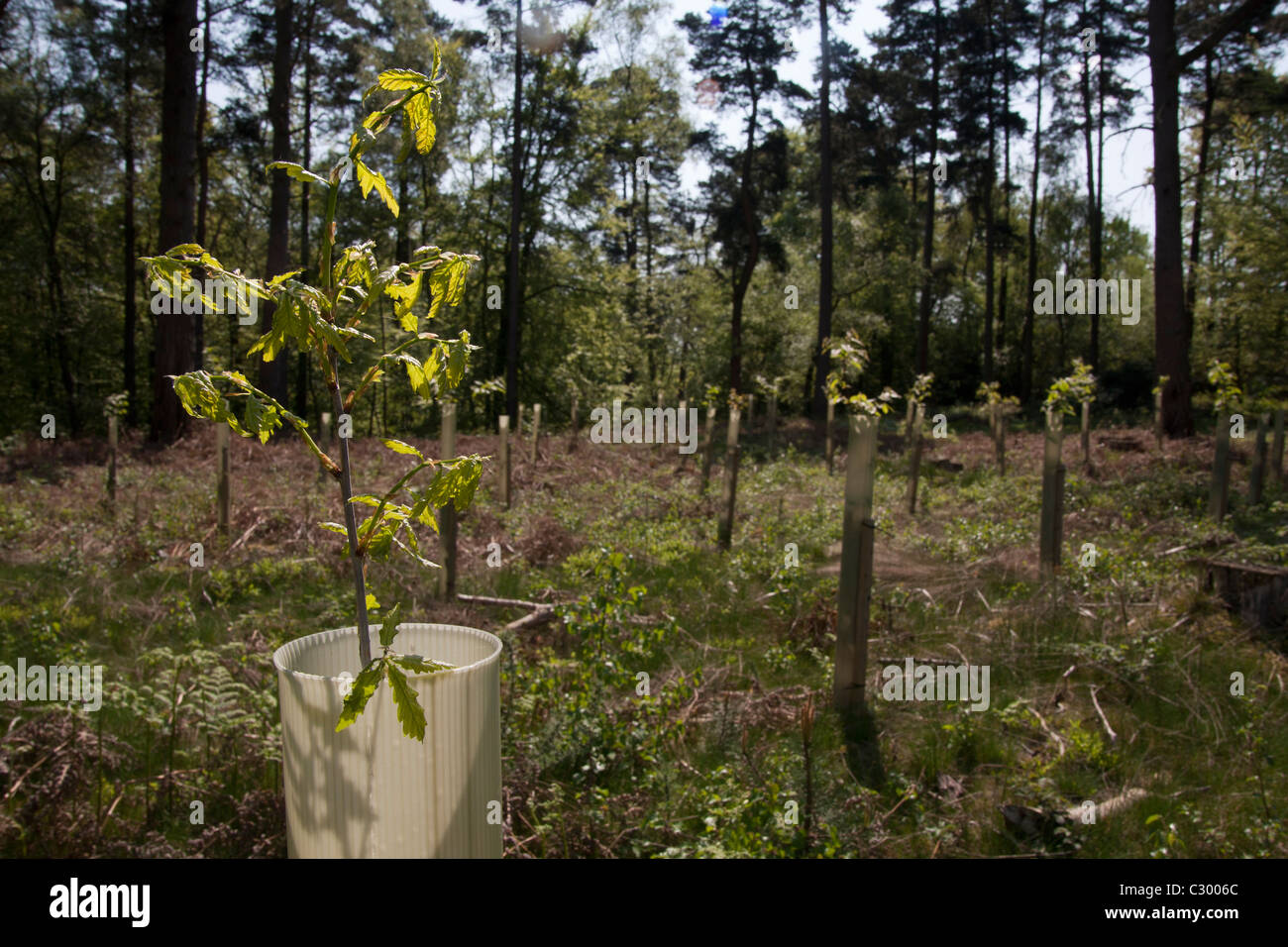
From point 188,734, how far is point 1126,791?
4523 mm

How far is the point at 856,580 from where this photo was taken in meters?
4.74

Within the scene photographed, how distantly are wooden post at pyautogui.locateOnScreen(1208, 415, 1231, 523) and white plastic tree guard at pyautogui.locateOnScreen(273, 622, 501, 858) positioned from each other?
9837 mm

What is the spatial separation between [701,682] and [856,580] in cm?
107

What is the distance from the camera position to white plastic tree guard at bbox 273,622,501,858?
1.69 meters

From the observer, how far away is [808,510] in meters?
10.9

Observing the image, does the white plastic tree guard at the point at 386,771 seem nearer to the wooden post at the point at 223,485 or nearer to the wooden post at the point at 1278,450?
the wooden post at the point at 223,485

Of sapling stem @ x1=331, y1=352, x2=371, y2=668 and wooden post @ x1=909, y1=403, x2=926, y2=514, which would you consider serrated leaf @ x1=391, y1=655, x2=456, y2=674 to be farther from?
wooden post @ x1=909, y1=403, x2=926, y2=514

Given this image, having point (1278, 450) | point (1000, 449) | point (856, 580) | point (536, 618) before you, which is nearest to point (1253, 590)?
A: point (856, 580)

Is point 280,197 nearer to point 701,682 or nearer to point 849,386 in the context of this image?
point 849,386

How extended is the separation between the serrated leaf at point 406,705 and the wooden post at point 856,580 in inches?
137

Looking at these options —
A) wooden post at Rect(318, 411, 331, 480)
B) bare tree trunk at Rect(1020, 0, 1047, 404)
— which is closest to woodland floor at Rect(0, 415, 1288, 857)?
wooden post at Rect(318, 411, 331, 480)
